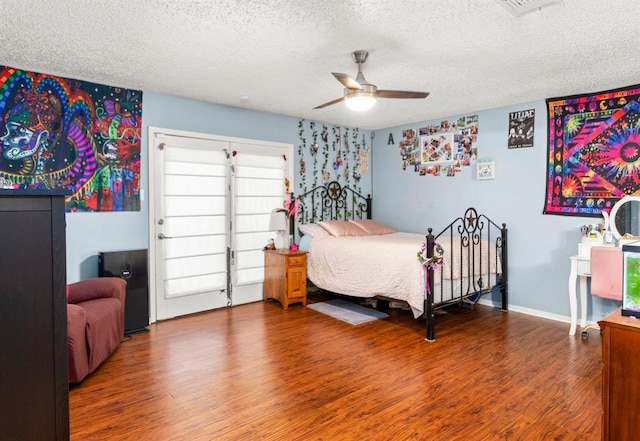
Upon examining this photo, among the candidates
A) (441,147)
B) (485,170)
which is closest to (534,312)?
(485,170)

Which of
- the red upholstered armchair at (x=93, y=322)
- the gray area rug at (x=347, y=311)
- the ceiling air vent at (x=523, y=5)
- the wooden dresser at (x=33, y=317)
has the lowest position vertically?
the gray area rug at (x=347, y=311)

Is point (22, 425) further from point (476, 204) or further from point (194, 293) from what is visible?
point (476, 204)

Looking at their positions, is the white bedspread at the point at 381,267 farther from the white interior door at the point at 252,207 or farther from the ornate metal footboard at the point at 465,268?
the white interior door at the point at 252,207

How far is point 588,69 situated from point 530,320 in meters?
2.49

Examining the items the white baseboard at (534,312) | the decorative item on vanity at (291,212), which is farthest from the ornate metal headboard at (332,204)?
the white baseboard at (534,312)

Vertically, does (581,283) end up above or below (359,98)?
below

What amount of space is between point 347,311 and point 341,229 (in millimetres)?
1089

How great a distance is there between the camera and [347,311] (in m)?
4.54

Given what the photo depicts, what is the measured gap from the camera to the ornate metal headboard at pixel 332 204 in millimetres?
5473

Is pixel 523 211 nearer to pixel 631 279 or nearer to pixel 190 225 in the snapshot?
pixel 631 279

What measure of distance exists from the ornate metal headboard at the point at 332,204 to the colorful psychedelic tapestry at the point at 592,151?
260 centimetres

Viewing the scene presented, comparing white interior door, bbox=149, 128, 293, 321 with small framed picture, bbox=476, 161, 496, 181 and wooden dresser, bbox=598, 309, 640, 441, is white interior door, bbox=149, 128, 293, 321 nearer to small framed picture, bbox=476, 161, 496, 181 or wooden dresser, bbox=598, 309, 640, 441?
small framed picture, bbox=476, 161, 496, 181

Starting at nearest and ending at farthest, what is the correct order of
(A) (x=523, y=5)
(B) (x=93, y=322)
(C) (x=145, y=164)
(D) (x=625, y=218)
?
(A) (x=523, y=5) < (B) (x=93, y=322) < (D) (x=625, y=218) < (C) (x=145, y=164)

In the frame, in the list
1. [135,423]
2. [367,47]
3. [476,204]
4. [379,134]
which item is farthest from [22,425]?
[379,134]
